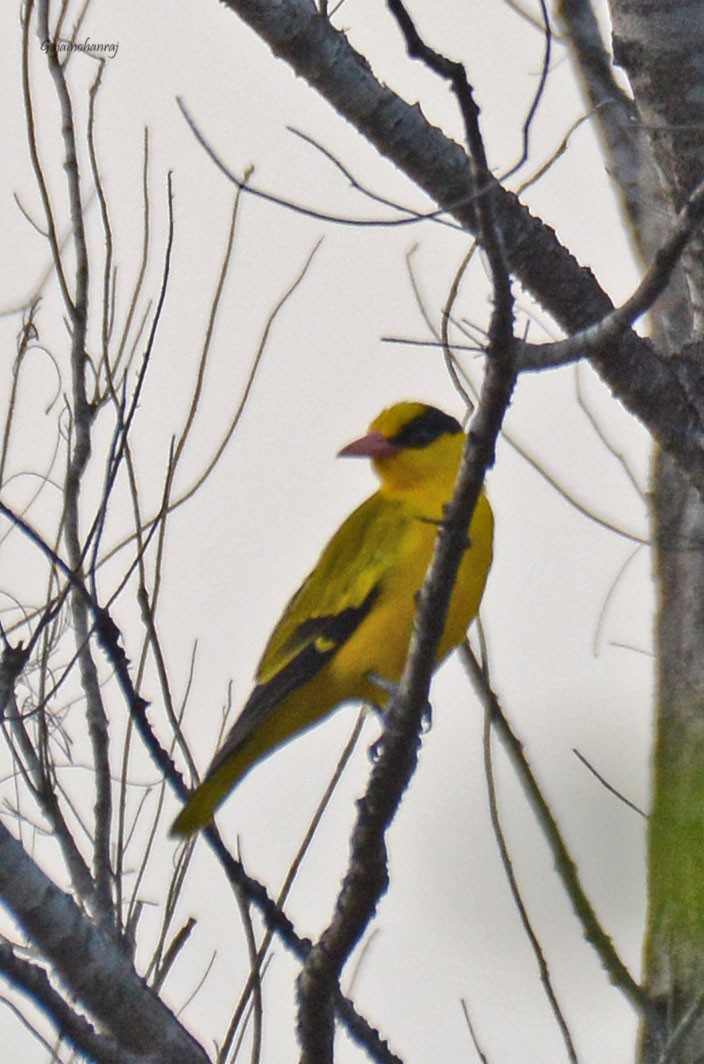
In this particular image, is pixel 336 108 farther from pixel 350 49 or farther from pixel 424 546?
pixel 424 546

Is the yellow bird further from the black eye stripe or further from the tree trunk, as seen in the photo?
the tree trunk

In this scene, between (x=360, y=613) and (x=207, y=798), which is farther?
(x=360, y=613)

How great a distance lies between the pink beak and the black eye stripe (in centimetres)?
3

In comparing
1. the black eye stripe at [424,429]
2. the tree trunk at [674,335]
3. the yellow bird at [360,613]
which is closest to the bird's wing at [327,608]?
the yellow bird at [360,613]

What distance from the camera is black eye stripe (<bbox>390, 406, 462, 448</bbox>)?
427cm

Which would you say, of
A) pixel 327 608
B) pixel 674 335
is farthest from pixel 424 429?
pixel 674 335

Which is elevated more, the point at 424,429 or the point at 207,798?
the point at 424,429

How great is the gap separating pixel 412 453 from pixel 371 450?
0.41ft

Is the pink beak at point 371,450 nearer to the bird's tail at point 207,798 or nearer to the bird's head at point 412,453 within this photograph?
the bird's head at point 412,453

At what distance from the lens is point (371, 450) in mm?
4234

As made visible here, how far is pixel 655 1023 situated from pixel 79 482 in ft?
5.06

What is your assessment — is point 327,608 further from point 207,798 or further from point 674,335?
point 674,335

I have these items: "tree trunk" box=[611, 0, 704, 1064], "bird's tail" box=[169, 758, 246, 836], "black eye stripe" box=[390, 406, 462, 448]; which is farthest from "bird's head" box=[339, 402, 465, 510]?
"bird's tail" box=[169, 758, 246, 836]

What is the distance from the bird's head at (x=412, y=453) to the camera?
4156 mm
